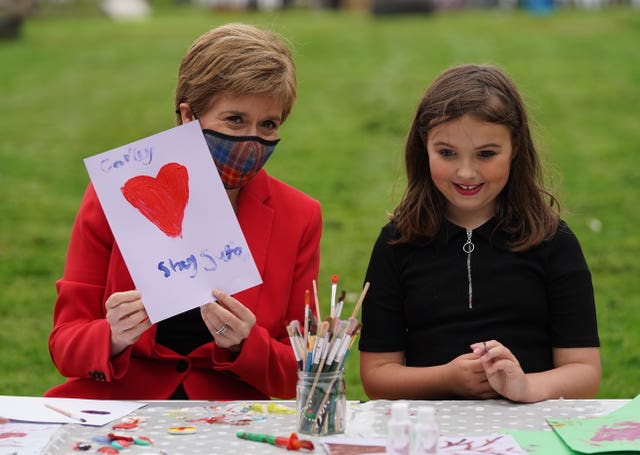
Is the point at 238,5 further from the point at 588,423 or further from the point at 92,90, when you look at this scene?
the point at 588,423

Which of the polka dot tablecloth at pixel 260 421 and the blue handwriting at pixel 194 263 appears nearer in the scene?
the polka dot tablecloth at pixel 260 421

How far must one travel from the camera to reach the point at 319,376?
8.59 feet

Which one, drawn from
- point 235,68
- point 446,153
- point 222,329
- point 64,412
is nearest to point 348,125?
point 446,153

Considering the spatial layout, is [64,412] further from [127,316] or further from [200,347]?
[200,347]

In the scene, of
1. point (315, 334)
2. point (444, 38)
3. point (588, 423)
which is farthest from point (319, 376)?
point (444, 38)

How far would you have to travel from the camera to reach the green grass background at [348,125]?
716 cm

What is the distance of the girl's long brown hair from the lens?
A: 333 centimetres

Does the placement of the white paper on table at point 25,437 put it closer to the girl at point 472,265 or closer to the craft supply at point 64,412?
the craft supply at point 64,412

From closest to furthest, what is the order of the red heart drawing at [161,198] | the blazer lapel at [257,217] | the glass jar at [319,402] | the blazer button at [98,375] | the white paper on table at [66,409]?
the glass jar at [319,402], the white paper on table at [66,409], the red heart drawing at [161,198], the blazer button at [98,375], the blazer lapel at [257,217]

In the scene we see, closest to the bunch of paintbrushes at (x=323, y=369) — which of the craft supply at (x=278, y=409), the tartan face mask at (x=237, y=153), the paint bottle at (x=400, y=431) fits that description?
the craft supply at (x=278, y=409)

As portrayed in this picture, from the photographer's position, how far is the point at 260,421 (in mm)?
2795

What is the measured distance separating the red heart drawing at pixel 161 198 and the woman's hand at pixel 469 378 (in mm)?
893

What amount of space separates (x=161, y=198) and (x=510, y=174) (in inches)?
46.8

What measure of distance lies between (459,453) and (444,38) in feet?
57.4
